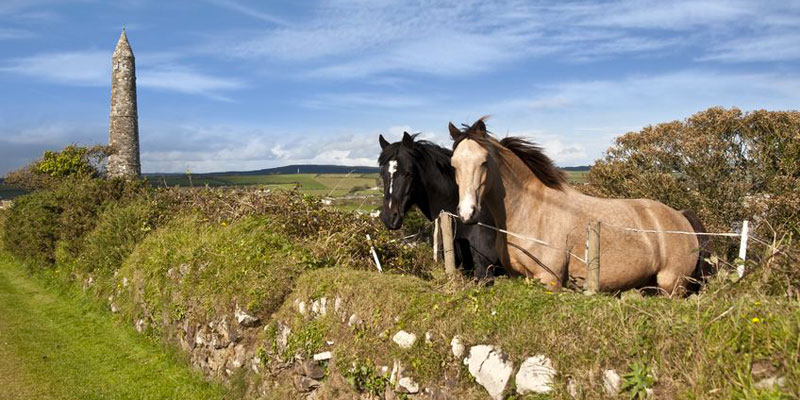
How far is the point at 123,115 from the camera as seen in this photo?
127 feet

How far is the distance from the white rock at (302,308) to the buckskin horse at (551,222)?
8.06 ft

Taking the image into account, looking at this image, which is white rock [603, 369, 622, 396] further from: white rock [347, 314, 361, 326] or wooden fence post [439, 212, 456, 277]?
wooden fence post [439, 212, 456, 277]

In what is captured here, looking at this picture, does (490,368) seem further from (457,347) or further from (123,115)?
(123,115)

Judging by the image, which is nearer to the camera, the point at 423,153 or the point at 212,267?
the point at 423,153

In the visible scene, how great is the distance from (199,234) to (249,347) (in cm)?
388

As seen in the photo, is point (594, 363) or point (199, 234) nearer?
point (594, 363)

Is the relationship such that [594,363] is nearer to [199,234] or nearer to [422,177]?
[422,177]

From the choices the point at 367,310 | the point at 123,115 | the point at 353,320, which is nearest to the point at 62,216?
the point at 353,320

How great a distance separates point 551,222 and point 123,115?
3874cm

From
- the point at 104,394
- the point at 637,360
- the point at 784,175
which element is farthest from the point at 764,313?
the point at 784,175

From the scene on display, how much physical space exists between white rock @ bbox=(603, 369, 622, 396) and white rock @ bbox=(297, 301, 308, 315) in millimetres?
3847

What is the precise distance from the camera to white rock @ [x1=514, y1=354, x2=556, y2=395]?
4.19 meters

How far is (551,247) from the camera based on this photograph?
5.52 m

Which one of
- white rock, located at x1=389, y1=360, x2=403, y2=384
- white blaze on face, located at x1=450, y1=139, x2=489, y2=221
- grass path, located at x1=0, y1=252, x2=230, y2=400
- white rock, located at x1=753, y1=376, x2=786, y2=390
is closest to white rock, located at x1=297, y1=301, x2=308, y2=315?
white rock, located at x1=389, y1=360, x2=403, y2=384
